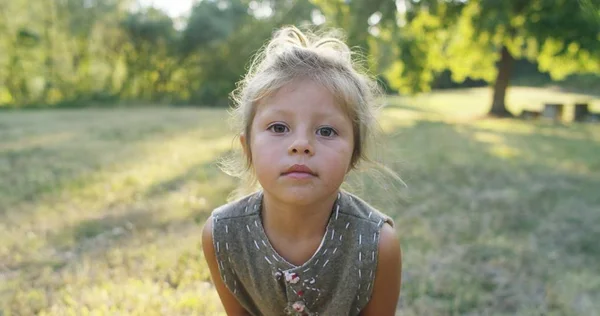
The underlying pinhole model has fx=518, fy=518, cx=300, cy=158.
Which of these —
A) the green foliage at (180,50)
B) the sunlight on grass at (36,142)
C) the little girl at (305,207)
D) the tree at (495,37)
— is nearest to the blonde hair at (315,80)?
the little girl at (305,207)

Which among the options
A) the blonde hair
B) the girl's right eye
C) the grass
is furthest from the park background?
the girl's right eye

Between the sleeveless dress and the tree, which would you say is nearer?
the sleeveless dress

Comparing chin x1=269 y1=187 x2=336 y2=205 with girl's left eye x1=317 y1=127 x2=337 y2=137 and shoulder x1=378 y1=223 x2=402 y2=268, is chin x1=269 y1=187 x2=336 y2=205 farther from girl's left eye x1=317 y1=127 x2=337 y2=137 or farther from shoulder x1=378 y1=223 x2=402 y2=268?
shoulder x1=378 y1=223 x2=402 y2=268

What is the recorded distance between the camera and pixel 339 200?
1.86m

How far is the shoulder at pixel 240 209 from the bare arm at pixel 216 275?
1.7 inches

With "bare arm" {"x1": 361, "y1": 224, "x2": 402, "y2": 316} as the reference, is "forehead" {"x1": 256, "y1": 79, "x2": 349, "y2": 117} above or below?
above

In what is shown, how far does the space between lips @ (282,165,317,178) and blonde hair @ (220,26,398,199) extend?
263mm

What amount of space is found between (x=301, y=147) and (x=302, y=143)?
0.01 m

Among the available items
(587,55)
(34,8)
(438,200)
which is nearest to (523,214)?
(438,200)

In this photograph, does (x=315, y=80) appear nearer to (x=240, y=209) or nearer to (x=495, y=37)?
(x=240, y=209)

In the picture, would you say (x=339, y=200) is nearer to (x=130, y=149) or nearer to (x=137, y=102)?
(x=130, y=149)

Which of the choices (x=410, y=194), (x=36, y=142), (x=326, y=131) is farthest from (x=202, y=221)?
(x=36, y=142)

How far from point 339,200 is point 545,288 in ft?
4.90

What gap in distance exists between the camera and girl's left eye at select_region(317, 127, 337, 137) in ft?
5.40
